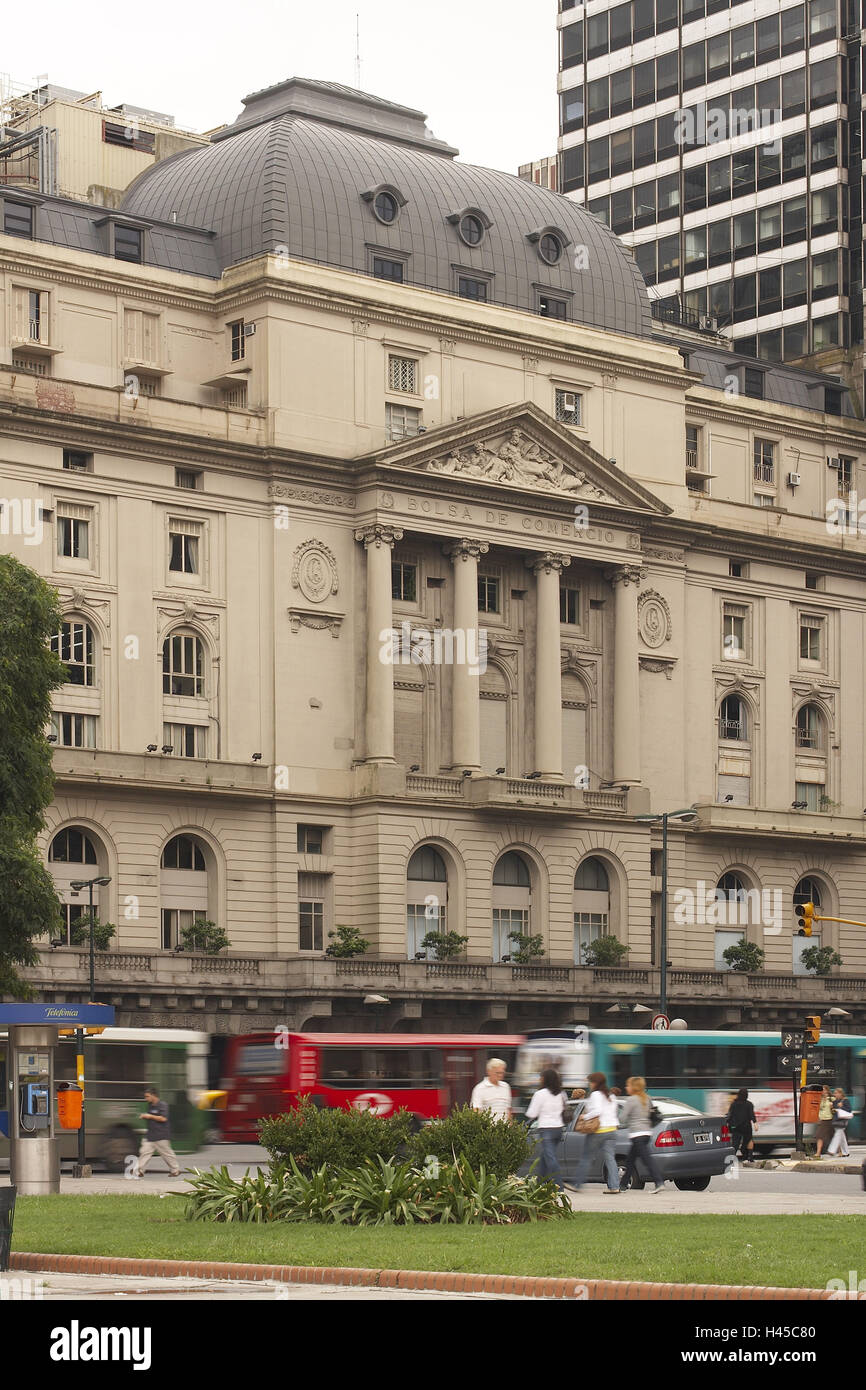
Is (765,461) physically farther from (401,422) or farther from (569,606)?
(401,422)

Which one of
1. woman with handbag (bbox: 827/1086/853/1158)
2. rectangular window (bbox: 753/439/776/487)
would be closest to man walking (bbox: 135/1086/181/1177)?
woman with handbag (bbox: 827/1086/853/1158)

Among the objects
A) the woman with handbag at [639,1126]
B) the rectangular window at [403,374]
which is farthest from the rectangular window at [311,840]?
the woman with handbag at [639,1126]

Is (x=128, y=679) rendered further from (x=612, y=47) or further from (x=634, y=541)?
(x=612, y=47)

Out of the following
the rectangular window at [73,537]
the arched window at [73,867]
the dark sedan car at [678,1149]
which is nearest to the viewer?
the dark sedan car at [678,1149]

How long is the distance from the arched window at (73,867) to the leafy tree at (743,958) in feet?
85.7

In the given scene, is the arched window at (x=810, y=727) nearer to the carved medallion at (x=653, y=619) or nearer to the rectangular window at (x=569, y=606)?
the carved medallion at (x=653, y=619)

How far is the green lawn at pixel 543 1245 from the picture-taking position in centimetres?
2320

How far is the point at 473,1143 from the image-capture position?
31.8m

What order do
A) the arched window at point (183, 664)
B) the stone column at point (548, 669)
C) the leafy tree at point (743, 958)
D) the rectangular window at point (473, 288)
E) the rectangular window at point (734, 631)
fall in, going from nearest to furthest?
the arched window at point (183, 664), the stone column at point (548, 669), the rectangular window at point (473, 288), the leafy tree at point (743, 958), the rectangular window at point (734, 631)

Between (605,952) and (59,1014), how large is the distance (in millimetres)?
36414
